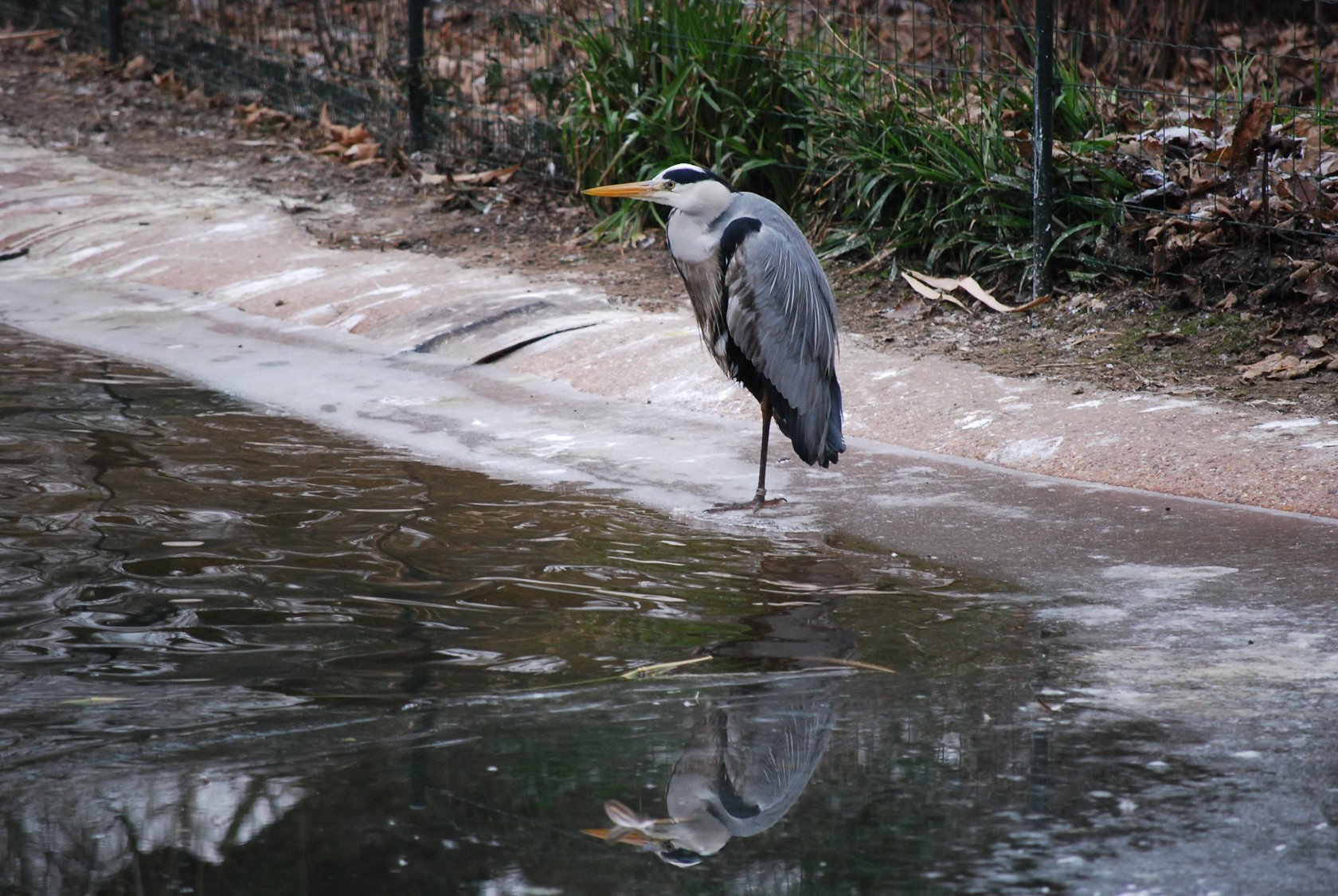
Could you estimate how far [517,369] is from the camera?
246 inches

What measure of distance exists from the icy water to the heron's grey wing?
66cm

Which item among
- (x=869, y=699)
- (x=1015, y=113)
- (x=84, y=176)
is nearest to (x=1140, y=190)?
(x=1015, y=113)

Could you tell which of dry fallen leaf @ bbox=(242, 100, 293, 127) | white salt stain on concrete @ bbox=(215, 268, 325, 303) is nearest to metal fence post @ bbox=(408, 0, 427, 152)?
dry fallen leaf @ bbox=(242, 100, 293, 127)

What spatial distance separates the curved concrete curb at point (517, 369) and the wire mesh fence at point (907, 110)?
1.21m

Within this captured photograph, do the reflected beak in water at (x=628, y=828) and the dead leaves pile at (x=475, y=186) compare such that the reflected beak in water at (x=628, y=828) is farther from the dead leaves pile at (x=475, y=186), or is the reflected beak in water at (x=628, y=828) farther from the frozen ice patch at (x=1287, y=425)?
the dead leaves pile at (x=475, y=186)

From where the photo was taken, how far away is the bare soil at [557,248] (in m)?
5.71

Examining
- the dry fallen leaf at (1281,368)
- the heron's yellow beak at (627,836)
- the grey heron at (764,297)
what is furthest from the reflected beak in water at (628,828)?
the dry fallen leaf at (1281,368)

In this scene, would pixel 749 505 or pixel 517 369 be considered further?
pixel 517 369

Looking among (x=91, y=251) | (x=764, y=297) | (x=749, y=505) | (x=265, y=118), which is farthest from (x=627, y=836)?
(x=265, y=118)

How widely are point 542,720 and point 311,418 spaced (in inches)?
117

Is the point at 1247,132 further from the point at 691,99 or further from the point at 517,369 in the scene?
the point at 517,369

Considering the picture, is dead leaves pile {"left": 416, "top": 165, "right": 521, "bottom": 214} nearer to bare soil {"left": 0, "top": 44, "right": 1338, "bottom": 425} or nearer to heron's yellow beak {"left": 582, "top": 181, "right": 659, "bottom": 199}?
bare soil {"left": 0, "top": 44, "right": 1338, "bottom": 425}

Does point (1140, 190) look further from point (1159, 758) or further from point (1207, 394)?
point (1159, 758)

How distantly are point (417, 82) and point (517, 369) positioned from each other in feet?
13.8
